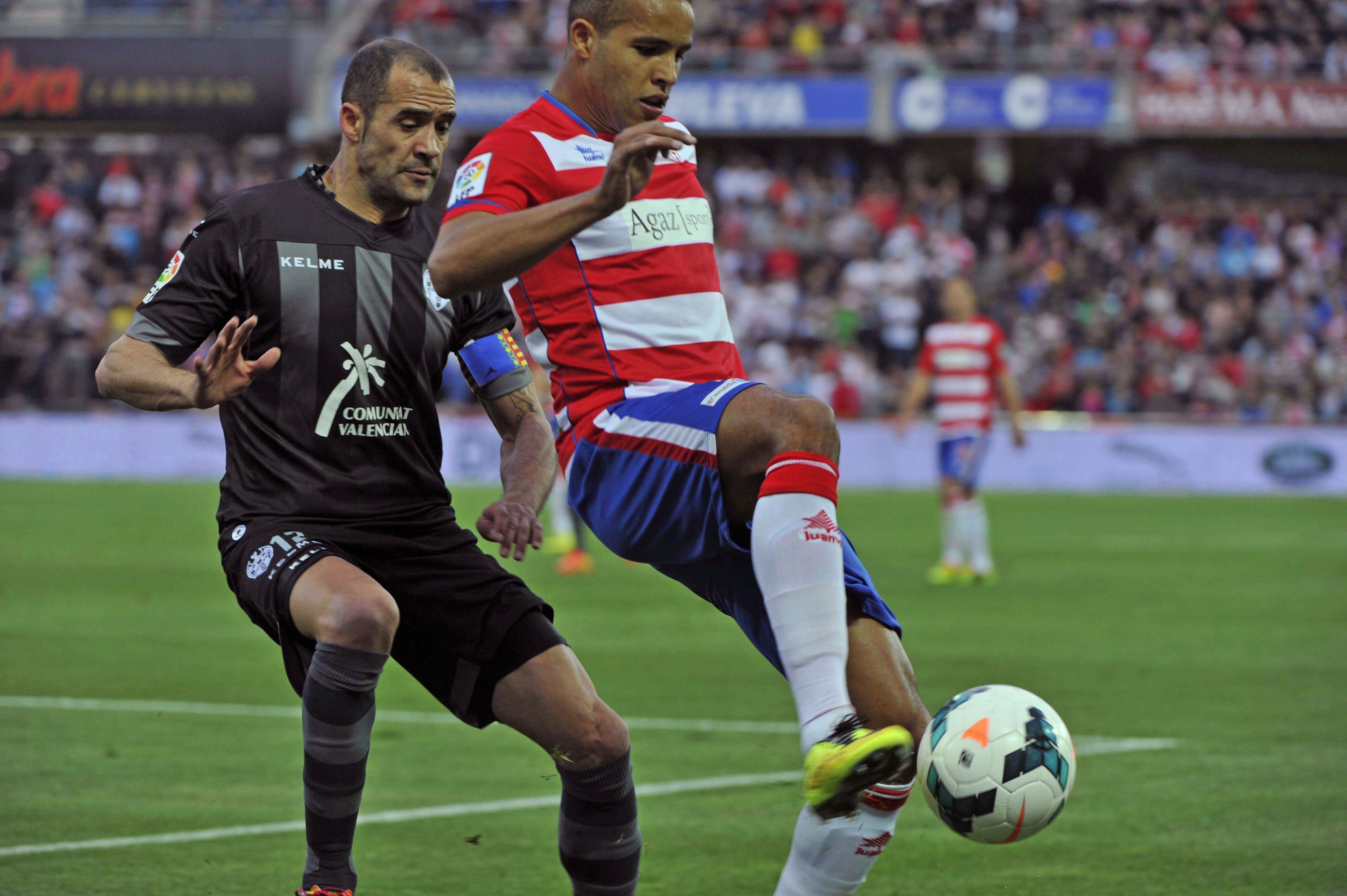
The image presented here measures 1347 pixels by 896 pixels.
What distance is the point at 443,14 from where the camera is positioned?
32.1 meters

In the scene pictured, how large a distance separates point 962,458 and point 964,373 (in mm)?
727

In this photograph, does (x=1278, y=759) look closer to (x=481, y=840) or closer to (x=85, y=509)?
(x=481, y=840)

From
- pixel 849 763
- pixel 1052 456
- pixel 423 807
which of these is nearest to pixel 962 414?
pixel 423 807

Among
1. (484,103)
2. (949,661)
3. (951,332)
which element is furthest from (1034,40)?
(949,661)

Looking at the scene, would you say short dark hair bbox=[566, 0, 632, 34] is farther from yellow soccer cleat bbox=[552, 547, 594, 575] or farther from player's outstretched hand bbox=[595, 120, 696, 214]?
yellow soccer cleat bbox=[552, 547, 594, 575]

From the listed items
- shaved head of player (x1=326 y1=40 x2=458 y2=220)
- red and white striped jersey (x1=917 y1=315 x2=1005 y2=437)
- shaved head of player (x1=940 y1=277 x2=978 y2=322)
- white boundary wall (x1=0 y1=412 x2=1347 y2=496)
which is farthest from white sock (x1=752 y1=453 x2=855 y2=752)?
white boundary wall (x1=0 y1=412 x2=1347 y2=496)

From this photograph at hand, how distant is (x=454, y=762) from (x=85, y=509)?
1401 cm

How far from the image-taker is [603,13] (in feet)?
13.0

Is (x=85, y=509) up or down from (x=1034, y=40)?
down

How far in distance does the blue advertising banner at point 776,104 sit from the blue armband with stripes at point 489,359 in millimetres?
26019

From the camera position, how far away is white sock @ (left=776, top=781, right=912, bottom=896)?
394 cm

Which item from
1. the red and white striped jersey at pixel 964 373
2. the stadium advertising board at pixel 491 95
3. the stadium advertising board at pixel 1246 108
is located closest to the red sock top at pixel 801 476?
the red and white striped jersey at pixel 964 373

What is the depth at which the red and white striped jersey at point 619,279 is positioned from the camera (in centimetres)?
399

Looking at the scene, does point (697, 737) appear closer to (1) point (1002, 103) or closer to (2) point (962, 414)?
(2) point (962, 414)
